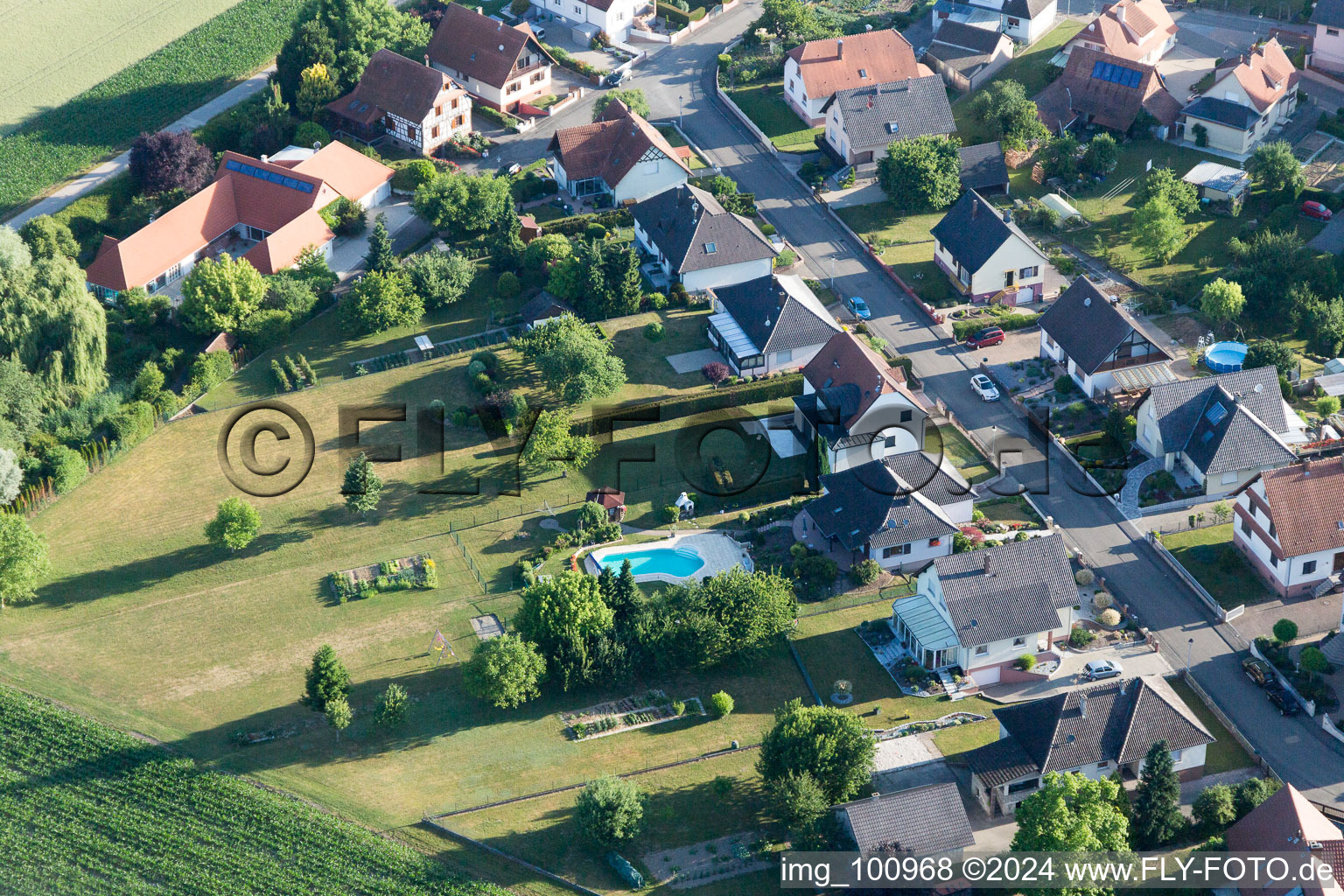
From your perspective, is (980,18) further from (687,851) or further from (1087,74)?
(687,851)

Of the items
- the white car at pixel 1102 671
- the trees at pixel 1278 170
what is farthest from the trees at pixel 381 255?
the trees at pixel 1278 170

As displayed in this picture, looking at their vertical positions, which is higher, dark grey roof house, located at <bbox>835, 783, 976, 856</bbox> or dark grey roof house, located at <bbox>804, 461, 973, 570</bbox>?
dark grey roof house, located at <bbox>804, 461, 973, 570</bbox>

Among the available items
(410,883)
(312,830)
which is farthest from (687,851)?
(312,830)

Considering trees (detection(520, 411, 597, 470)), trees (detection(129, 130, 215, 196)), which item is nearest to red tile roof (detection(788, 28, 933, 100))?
trees (detection(520, 411, 597, 470))

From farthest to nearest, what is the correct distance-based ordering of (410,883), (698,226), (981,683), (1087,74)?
(1087,74) < (698,226) < (981,683) < (410,883)

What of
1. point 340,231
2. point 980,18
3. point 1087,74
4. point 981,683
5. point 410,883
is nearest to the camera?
point 410,883

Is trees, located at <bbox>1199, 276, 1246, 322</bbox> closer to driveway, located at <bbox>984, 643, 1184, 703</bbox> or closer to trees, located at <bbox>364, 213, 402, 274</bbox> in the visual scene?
driveway, located at <bbox>984, 643, 1184, 703</bbox>

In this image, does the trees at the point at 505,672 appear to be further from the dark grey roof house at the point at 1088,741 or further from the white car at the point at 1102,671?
the white car at the point at 1102,671
